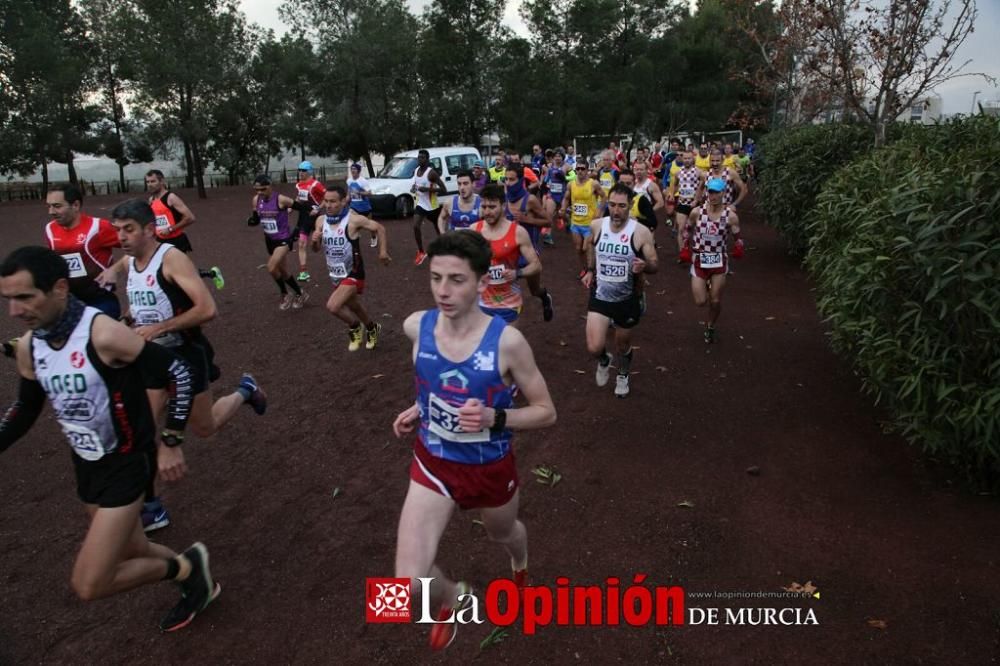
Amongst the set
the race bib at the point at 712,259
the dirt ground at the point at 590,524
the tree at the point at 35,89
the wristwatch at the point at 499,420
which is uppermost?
the tree at the point at 35,89

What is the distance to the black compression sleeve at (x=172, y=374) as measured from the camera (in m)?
3.13

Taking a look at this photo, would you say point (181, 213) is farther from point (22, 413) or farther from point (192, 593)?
point (192, 593)

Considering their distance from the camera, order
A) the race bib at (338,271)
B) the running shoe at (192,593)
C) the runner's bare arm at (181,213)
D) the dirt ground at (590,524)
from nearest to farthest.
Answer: the dirt ground at (590,524) → the running shoe at (192,593) → the race bib at (338,271) → the runner's bare arm at (181,213)

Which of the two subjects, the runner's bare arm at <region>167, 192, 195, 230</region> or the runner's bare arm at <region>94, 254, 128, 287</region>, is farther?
the runner's bare arm at <region>167, 192, 195, 230</region>

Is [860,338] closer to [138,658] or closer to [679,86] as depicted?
[138,658]

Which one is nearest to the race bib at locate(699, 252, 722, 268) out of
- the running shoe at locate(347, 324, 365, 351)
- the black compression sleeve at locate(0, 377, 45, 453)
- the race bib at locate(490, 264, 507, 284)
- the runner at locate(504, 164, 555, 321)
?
the runner at locate(504, 164, 555, 321)

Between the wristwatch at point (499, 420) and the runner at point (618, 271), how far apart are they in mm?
3514

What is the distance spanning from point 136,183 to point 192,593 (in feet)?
148

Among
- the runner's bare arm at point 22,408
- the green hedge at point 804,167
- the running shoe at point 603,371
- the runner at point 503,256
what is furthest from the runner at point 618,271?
the green hedge at point 804,167

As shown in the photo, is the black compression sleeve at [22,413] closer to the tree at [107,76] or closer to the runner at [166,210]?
the runner at [166,210]

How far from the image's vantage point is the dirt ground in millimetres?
3508

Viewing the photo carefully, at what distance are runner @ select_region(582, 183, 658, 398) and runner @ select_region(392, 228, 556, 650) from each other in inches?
132

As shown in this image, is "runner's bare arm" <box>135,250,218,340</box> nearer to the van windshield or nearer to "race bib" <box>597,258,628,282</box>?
"race bib" <box>597,258,628,282</box>

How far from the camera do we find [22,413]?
3.22m
